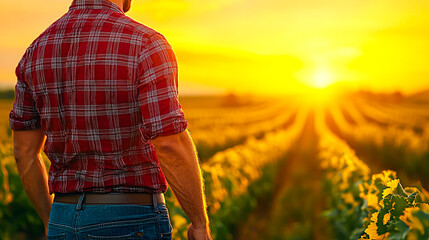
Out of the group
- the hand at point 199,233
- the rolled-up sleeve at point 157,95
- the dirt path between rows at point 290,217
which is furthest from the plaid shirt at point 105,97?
the dirt path between rows at point 290,217

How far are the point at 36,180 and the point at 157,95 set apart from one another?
3.16 feet

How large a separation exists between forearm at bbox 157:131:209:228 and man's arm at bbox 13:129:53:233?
0.80 meters

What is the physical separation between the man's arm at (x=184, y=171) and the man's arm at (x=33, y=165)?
2.56 feet

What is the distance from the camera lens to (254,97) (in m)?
126

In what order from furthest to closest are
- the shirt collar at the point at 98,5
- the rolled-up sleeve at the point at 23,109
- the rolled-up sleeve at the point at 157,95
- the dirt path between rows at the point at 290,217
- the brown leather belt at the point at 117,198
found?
1. the dirt path between rows at the point at 290,217
2. the rolled-up sleeve at the point at 23,109
3. the shirt collar at the point at 98,5
4. the brown leather belt at the point at 117,198
5. the rolled-up sleeve at the point at 157,95

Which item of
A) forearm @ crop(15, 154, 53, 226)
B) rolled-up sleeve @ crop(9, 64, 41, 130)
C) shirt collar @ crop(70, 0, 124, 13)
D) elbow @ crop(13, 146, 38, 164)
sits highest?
shirt collar @ crop(70, 0, 124, 13)

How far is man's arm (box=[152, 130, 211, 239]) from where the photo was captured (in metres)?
1.97

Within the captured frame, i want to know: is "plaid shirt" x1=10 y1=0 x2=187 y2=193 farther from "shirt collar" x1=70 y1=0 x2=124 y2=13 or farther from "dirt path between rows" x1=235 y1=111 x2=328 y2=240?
"dirt path between rows" x1=235 y1=111 x2=328 y2=240

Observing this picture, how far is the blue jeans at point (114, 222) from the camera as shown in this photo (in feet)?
6.66

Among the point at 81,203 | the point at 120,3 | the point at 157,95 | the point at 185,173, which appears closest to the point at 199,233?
the point at 185,173

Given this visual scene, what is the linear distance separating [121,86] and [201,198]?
0.58 m

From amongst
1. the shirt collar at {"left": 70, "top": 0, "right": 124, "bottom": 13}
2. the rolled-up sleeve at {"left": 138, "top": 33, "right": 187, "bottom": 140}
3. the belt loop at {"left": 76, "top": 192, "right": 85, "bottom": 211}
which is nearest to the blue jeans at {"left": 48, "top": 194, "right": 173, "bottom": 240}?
the belt loop at {"left": 76, "top": 192, "right": 85, "bottom": 211}

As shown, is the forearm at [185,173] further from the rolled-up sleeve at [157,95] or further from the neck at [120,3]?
the neck at [120,3]

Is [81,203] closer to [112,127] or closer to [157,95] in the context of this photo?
[112,127]
